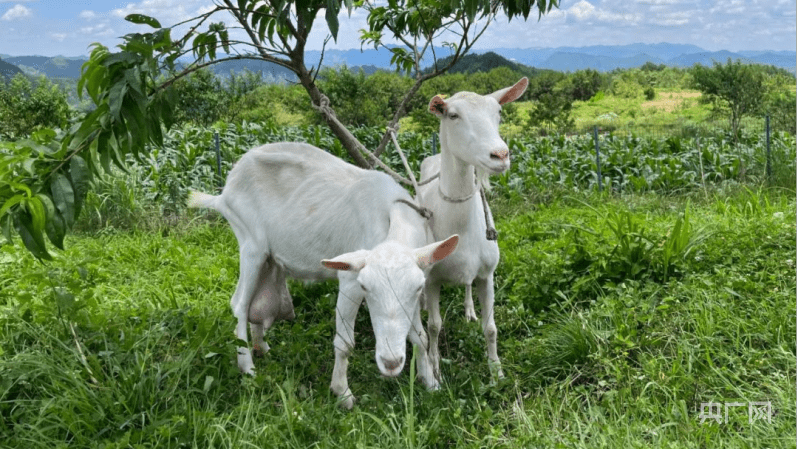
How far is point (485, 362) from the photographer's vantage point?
13.9ft

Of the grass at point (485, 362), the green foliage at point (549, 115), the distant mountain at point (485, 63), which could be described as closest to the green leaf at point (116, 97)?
the grass at point (485, 362)

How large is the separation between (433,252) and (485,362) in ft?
4.18

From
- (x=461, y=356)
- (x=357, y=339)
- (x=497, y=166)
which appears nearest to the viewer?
(x=497, y=166)

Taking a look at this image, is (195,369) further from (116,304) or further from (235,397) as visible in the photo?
(116,304)

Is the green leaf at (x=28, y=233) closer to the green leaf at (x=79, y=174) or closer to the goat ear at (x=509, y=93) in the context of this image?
the green leaf at (x=79, y=174)

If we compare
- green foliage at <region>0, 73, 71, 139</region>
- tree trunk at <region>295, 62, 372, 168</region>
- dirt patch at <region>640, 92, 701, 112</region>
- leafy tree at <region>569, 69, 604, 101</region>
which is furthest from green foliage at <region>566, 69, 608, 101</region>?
tree trunk at <region>295, 62, 372, 168</region>

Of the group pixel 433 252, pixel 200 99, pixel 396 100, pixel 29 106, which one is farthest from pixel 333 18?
pixel 29 106

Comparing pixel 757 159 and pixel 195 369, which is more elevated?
pixel 195 369

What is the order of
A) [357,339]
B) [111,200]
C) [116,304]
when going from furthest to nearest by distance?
1. [111,200]
2. [116,304]
3. [357,339]

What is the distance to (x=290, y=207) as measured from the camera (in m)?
4.38

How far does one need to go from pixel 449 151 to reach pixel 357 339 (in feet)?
5.41

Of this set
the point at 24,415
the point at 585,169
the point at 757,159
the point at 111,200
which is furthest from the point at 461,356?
the point at 757,159

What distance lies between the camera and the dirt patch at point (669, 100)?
32.2 m

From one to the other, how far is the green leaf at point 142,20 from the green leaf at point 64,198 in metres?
0.83
